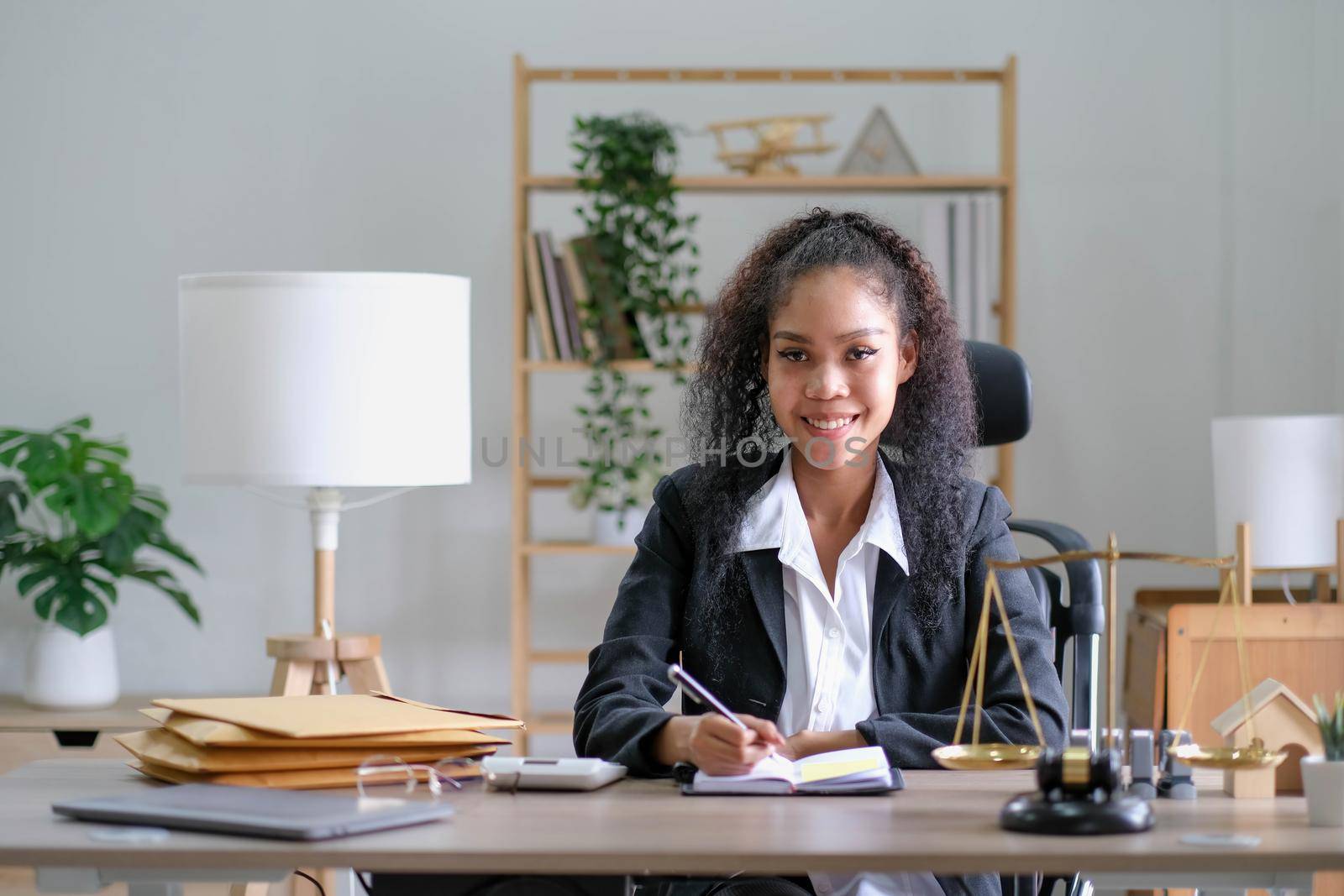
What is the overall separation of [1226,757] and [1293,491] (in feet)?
5.50

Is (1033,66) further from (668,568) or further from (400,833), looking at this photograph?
(400,833)

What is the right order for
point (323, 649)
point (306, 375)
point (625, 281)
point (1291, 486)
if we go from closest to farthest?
point (306, 375) < point (323, 649) < point (1291, 486) < point (625, 281)

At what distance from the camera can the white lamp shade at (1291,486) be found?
282 cm

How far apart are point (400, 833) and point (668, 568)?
2.08 feet

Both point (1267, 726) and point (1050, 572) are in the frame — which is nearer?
point (1267, 726)

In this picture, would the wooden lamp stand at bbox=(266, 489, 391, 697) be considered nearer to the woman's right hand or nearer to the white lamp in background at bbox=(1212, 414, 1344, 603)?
the woman's right hand

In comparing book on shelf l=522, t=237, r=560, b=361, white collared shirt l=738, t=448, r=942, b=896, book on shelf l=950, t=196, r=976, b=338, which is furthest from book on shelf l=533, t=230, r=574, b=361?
white collared shirt l=738, t=448, r=942, b=896

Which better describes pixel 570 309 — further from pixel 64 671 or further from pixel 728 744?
pixel 728 744

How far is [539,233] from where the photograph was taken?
327 cm

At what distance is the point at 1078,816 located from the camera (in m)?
1.14

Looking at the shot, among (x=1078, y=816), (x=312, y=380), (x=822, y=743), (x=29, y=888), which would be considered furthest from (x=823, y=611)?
(x=29, y=888)

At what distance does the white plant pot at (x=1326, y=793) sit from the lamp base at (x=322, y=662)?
1.57m

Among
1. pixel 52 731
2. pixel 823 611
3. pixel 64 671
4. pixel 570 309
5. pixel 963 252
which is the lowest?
pixel 52 731

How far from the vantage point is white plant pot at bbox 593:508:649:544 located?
328cm
